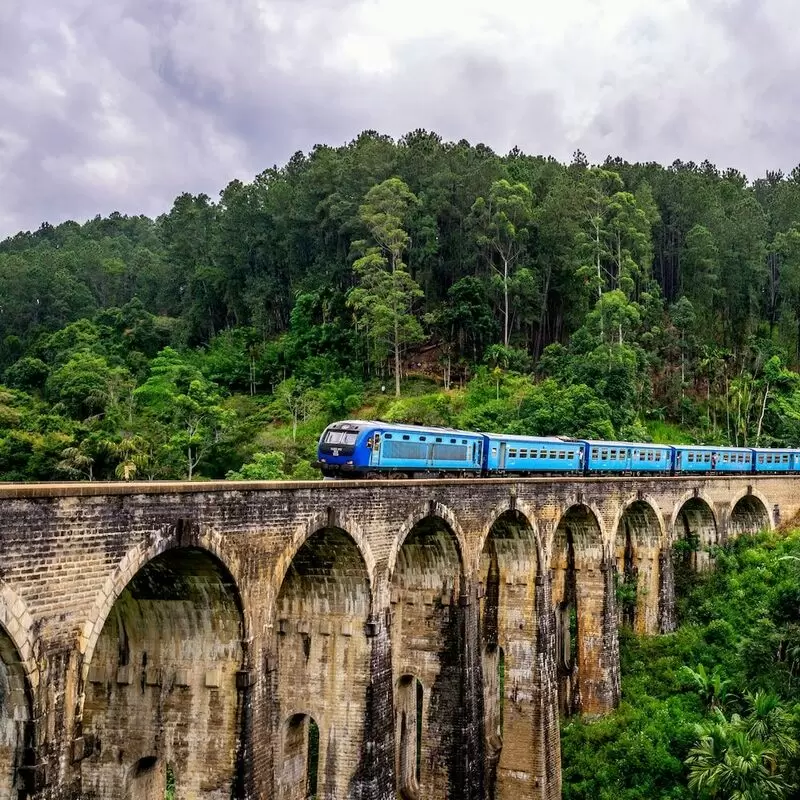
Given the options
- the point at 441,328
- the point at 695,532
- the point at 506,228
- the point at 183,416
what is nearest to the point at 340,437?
the point at 695,532

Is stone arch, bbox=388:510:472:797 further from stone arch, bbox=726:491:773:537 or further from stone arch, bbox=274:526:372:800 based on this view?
stone arch, bbox=726:491:773:537

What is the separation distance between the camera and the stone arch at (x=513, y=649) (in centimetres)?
2430

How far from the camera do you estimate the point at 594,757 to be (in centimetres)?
2588

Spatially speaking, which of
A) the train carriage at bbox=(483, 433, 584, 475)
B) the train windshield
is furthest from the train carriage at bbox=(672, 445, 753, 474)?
the train windshield

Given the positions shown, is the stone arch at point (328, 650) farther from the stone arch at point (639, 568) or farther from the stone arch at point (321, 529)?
the stone arch at point (639, 568)

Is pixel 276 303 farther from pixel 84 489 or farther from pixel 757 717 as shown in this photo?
pixel 84 489

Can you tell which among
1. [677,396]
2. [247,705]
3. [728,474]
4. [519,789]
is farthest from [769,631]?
[677,396]

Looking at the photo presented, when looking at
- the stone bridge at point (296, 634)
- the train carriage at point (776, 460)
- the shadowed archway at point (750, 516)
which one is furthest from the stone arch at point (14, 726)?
the train carriage at point (776, 460)

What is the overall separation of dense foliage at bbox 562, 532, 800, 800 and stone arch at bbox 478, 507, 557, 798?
249 centimetres

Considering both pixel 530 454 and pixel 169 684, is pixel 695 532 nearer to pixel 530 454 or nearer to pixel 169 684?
pixel 530 454

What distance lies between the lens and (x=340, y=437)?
21906 millimetres

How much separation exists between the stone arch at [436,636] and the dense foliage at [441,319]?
21.7 m

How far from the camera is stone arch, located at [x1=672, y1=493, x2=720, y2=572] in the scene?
3450 centimetres

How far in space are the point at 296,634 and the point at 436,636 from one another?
4.83 m
